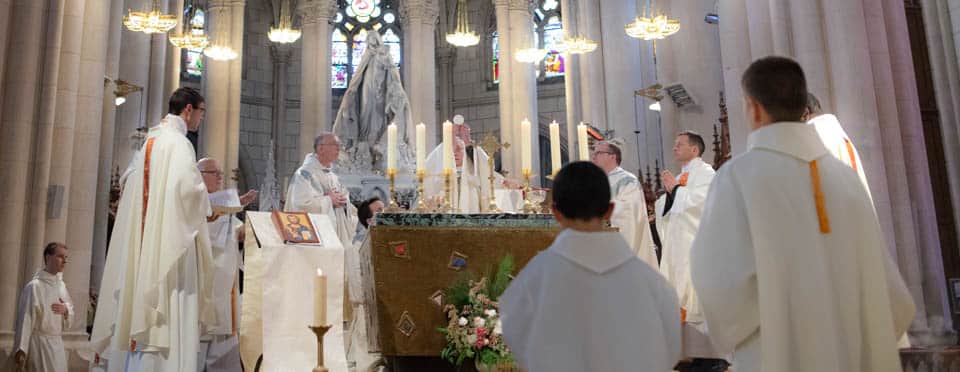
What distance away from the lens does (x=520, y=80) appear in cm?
2197

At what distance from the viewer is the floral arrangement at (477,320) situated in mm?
4984

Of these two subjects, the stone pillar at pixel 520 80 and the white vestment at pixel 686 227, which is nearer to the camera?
the white vestment at pixel 686 227

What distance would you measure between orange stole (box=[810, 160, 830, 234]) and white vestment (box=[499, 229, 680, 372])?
2.02 ft

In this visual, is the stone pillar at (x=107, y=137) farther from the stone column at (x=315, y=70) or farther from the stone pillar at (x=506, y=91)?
the stone pillar at (x=506, y=91)

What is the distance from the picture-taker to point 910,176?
8031 mm

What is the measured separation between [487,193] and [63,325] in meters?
5.71

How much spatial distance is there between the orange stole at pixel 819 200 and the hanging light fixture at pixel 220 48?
17875 mm

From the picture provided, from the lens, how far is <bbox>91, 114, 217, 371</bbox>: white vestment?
4766 millimetres

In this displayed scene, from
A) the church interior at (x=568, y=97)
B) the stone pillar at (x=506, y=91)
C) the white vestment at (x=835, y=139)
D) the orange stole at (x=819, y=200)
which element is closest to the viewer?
the orange stole at (x=819, y=200)

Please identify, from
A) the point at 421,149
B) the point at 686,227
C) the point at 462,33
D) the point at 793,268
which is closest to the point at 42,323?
the point at 421,149

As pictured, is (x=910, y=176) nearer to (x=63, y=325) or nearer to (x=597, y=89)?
(x=63, y=325)

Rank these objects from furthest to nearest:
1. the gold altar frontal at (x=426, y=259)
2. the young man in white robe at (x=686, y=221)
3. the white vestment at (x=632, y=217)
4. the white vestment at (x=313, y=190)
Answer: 1. the white vestment at (x=313, y=190)
2. the white vestment at (x=632, y=217)
3. the young man in white robe at (x=686, y=221)
4. the gold altar frontal at (x=426, y=259)

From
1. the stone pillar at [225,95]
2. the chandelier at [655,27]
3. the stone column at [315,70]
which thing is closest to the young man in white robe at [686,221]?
the chandelier at [655,27]

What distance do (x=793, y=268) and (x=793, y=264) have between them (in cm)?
1
